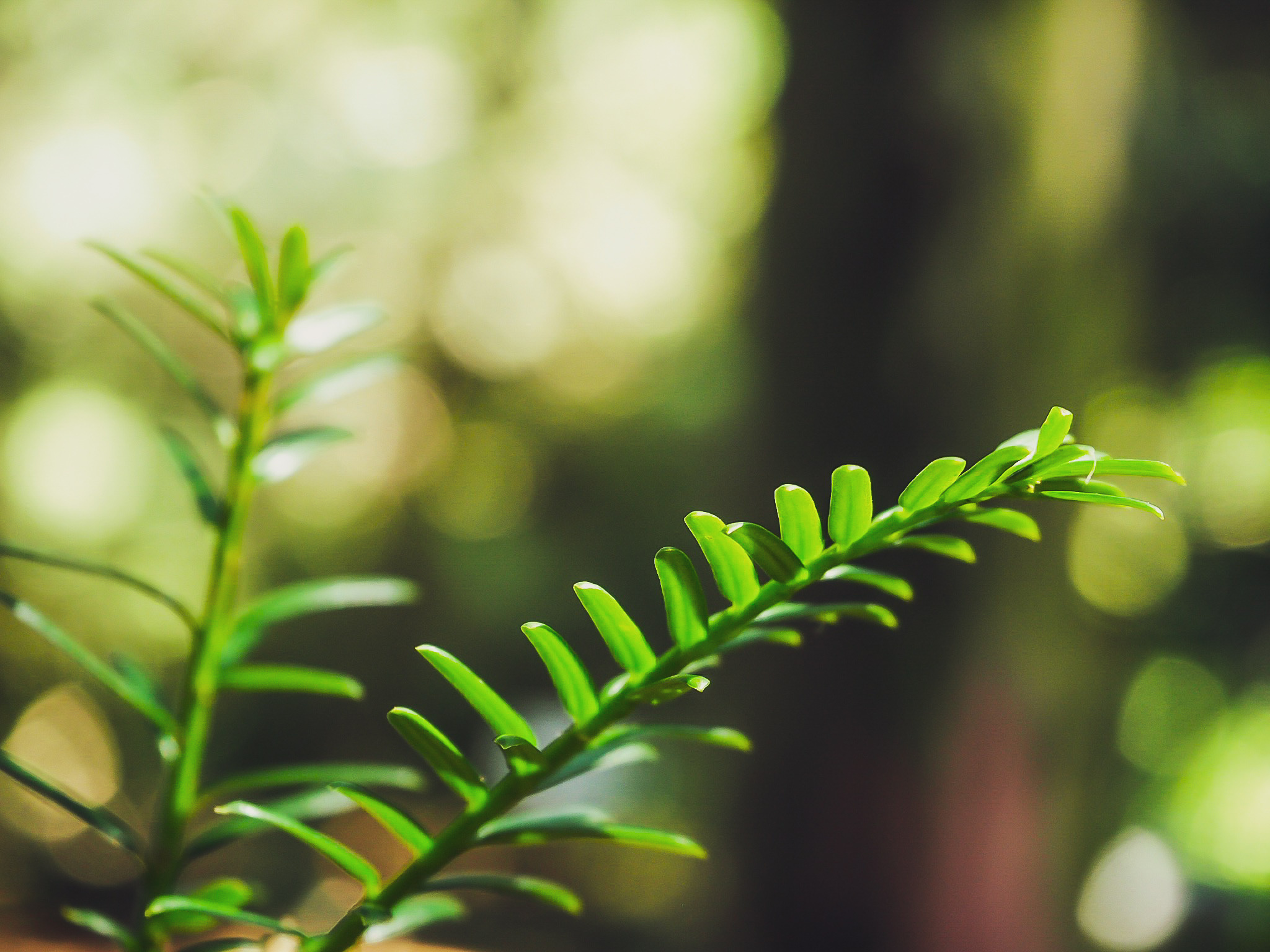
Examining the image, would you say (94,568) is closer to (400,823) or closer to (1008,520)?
(400,823)

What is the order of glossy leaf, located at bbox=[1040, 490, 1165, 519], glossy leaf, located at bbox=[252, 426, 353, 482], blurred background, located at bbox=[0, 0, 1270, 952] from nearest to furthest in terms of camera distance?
glossy leaf, located at bbox=[1040, 490, 1165, 519] < glossy leaf, located at bbox=[252, 426, 353, 482] < blurred background, located at bbox=[0, 0, 1270, 952]

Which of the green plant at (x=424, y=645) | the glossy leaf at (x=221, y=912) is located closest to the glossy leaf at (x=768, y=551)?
the green plant at (x=424, y=645)

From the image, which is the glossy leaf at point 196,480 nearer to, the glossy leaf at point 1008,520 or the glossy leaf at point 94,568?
the glossy leaf at point 94,568

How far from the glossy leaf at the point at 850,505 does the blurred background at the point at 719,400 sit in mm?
288

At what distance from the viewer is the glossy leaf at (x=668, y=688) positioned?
0.49 feet

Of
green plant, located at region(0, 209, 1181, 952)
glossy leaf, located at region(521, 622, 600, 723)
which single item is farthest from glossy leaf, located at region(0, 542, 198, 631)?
glossy leaf, located at region(521, 622, 600, 723)

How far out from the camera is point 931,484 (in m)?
0.15

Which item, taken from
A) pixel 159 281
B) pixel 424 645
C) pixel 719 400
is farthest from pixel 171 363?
pixel 719 400

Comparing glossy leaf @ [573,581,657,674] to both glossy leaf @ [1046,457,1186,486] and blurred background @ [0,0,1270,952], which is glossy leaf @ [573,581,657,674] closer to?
glossy leaf @ [1046,457,1186,486]

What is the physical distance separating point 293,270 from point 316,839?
14 cm

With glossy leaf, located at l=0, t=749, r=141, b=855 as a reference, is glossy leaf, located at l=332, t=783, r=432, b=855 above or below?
above

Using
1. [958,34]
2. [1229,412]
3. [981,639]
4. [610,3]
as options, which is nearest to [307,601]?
[981,639]

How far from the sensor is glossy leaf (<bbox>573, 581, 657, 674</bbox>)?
0.53 feet

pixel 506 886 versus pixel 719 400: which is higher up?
pixel 719 400
